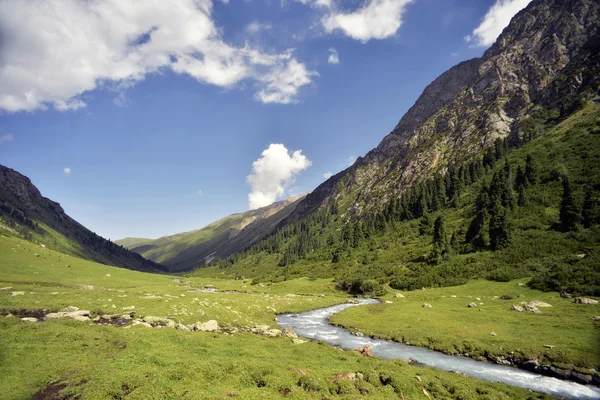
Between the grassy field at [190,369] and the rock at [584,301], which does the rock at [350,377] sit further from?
the rock at [584,301]

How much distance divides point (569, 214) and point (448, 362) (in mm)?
78648

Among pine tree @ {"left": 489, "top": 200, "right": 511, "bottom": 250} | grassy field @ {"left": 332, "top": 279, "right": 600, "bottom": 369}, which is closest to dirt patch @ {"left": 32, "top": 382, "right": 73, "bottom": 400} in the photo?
grassy field @ {"left": 332, "top": 279, "right": 600, "bottom": 369}

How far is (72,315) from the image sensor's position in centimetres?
4084

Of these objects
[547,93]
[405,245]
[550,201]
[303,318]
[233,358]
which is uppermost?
[547,93]

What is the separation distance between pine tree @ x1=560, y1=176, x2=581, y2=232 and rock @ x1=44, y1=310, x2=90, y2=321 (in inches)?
4593

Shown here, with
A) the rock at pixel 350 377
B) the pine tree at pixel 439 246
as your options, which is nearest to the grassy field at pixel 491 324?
the rock at pixel 350 377

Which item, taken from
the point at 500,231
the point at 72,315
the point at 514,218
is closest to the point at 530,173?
the point at 514,218

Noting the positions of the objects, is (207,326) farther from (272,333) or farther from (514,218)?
(514,218)

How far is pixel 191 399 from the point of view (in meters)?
17.9

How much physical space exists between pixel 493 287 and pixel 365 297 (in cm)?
3397

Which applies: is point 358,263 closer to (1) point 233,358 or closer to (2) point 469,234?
(2) point 469,234

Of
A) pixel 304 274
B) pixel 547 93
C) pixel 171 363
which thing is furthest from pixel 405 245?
pixel 547 93

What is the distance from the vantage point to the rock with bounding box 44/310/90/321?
129 feet

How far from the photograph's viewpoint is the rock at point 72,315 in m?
39.3
